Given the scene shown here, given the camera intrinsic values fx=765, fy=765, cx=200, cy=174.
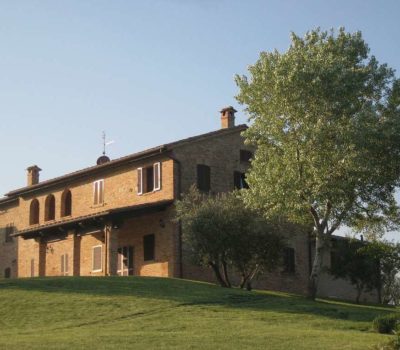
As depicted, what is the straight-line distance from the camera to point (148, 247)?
38.1 meters

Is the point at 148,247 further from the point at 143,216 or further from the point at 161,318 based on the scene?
the point at 161,318

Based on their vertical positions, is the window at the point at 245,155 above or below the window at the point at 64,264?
above

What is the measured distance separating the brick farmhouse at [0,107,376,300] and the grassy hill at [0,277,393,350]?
6087 millimetres

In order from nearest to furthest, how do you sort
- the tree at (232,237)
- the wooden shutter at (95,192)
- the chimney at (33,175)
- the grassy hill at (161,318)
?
the grassy hill at (161,318)
the tree at (232,237)
the wooden shutter at (95,192)
the chimney at (33,175)

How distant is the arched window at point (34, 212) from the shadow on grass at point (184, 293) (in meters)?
16.9

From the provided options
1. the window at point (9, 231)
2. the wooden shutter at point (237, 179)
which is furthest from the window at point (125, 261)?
the window at point (9, 231)

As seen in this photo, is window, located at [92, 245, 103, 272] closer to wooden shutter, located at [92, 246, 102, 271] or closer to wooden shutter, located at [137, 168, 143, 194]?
wooden shutter, located at [92, 246, 102, 271]

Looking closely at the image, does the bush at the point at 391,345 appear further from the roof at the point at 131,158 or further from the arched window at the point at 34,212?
the arched window at the point at 34,212

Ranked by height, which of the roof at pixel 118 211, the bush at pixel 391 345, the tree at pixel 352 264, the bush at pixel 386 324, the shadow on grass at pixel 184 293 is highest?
the roof at pixel 118 211

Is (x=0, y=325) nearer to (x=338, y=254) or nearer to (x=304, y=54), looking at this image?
(x=304, y=54)

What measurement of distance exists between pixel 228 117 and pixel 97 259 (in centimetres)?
1043

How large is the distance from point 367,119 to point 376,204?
3.86m

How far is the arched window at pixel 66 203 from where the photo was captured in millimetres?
44000

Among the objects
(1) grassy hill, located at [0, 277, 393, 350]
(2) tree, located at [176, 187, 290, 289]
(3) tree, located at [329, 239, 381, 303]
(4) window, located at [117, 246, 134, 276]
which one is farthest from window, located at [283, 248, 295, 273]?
(1) grassy hill, located at [0, 277, 393, 350]
